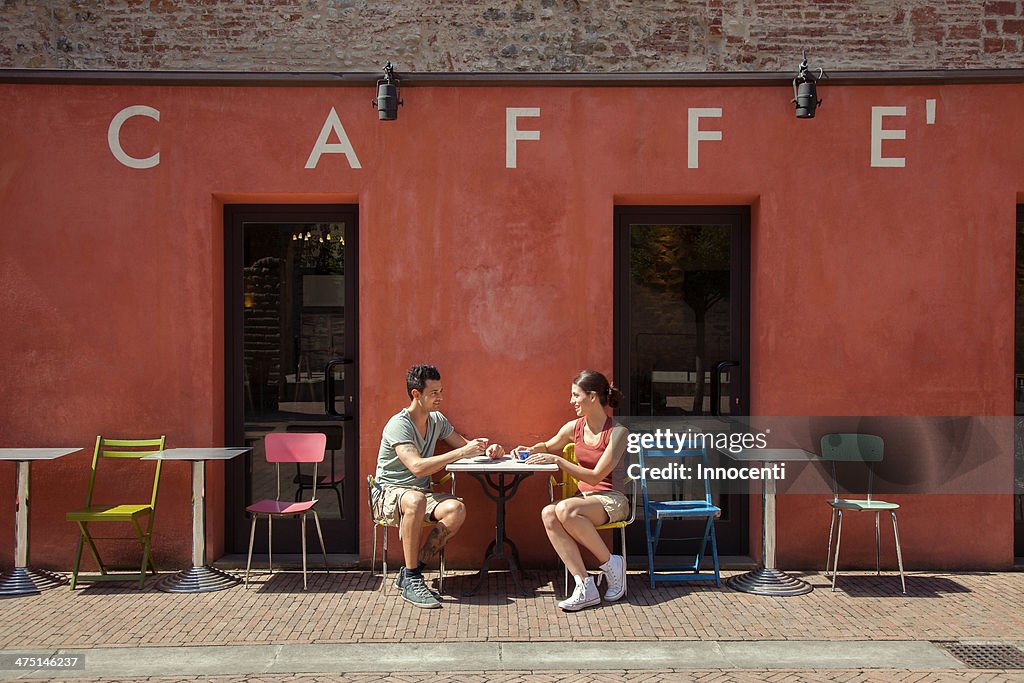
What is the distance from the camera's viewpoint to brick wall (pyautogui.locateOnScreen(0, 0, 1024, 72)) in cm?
731

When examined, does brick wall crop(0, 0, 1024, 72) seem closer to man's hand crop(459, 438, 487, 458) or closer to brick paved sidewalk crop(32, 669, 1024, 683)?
man's hand crop(459, 438, 487, 458)

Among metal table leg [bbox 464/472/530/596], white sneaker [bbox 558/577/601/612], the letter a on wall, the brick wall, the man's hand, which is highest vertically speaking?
the brick wall

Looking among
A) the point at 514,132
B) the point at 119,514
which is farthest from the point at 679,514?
the point at 119,514

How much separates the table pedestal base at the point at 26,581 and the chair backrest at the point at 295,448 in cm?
163

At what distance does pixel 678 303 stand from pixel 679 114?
54.0 inches

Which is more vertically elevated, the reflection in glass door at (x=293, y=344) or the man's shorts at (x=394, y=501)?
the reflection in glass door at (x=293, y=344)

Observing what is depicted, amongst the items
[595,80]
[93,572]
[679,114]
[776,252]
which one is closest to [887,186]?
[776,252]

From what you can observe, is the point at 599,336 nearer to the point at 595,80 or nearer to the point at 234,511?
the point at 595,80

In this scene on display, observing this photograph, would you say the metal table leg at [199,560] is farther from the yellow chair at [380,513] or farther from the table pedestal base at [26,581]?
the yellow chair at [380,513]

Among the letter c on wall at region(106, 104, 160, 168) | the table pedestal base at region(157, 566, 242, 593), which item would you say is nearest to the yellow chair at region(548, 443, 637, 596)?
the table pedestal base at region(157, 566, 242, 593)

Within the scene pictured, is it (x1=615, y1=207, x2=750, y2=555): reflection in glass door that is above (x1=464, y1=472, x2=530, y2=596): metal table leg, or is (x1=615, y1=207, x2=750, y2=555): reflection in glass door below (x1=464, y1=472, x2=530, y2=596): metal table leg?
above

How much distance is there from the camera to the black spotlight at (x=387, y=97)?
607 cm

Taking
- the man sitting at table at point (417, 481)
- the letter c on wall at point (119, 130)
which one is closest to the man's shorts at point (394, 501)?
the man sitting at table at point (417, 481)

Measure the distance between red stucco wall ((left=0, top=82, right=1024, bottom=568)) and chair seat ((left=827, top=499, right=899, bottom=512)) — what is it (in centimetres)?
71
